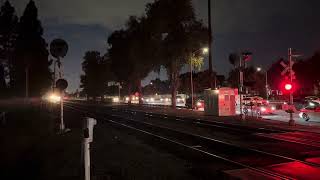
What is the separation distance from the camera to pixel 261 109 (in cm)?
4138

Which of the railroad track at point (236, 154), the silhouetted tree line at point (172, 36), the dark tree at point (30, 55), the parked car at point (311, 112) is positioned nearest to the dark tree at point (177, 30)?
the silhouetted tree line at point (172, 36)

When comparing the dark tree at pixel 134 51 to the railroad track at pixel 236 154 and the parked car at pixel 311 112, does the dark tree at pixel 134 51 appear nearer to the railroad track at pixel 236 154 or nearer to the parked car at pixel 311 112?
the parked car at pixel 311 112

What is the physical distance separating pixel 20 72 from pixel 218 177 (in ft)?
238

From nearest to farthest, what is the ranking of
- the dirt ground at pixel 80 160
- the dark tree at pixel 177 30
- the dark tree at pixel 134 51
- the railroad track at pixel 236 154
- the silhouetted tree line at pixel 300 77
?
the dirt ground at pixel 80 160 < the railroad track at pixel 236 154 < the dark tree at pixel 177 30 < the dark tree at pixel 134 51 < the silhouetted tree line at pixel 300 77

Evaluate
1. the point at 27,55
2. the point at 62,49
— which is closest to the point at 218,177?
the point at 62,49

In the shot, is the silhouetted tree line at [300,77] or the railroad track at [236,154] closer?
the railroad track at [236,154]

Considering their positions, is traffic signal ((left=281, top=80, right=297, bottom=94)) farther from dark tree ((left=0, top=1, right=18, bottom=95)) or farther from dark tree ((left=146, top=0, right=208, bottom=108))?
dark tree ((left=0, top=1, right=18, bottom=95))

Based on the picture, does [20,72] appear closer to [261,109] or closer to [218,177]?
[261,109]

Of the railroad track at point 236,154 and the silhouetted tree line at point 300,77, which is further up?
the silhouetted tree line at point 300,77

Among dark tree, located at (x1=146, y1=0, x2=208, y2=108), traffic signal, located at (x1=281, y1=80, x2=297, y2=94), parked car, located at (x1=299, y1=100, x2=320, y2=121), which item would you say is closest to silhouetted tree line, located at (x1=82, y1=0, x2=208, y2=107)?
dark tree, located at (x1=146, y1=0, x2=208, y2=108)

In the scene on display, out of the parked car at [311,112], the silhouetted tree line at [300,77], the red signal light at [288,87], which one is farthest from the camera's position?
the silhouetted tree line at [300,77]

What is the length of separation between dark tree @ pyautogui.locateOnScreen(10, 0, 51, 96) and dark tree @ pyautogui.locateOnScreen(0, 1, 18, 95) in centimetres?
141

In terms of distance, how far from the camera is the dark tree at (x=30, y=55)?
7606 cm

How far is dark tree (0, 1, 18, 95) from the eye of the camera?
7669 cm
